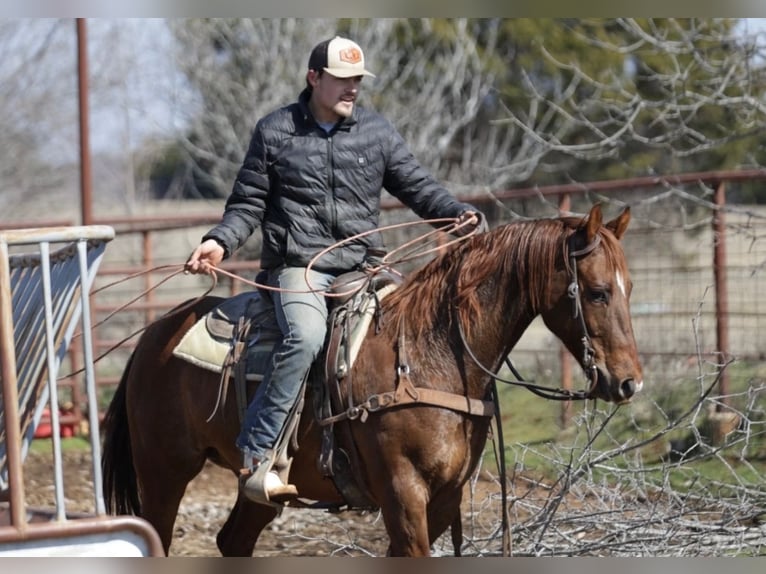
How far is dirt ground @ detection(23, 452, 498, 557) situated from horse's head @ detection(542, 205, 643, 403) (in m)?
1.69

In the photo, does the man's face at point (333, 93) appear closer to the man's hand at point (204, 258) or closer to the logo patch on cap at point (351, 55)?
the logo patch on cap at point (351, 55)

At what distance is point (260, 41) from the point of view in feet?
61.0

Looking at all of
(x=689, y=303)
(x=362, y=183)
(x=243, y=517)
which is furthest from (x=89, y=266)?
(x=689, y=303)

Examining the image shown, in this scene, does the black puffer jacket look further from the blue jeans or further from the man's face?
the blue jeans

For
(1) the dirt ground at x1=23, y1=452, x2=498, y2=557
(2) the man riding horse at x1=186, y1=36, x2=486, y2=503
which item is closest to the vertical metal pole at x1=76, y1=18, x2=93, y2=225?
(1) the dirt ground at x1=23, y1=452, x2=498, y2=557

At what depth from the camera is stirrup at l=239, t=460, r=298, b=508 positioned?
4820mm

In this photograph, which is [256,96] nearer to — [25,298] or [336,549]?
[336,549]

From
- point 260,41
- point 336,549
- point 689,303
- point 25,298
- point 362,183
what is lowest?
point 336,549

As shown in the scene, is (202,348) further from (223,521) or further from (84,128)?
(84,128)

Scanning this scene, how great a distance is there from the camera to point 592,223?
4.53 m

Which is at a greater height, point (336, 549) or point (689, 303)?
point (689, 303)

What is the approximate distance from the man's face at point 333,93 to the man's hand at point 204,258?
770 mm

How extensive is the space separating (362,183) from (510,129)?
15358 millimetres

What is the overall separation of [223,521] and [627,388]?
4.48m
